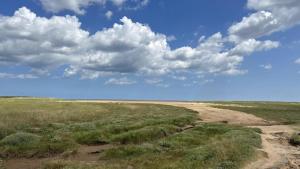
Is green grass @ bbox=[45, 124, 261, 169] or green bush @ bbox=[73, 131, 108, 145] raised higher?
green bush @ bbox=[73, 131, 108, 145]

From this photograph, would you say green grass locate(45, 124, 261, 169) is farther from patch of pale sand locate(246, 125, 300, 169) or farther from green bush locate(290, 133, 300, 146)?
green bush locate(290, 133, 300, 146)

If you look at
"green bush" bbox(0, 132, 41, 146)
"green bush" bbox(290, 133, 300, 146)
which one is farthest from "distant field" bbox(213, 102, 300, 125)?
"green bush" bbox(0, 132, 41, 146)

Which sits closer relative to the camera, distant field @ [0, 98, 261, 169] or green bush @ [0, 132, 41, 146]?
distant field @ [0, 98, 261, 169]

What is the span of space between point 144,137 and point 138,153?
8.21 m

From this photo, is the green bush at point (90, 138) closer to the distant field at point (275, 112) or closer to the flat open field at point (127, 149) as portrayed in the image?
the flat open field at point (127, 149)

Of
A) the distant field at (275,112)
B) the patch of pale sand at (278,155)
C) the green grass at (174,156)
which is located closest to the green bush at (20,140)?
the green grass at (174,156)

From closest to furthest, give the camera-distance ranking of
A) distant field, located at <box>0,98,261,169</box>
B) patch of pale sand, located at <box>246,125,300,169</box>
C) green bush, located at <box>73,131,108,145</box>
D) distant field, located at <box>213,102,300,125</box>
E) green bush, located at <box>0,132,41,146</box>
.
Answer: distant field, located at <box>0,98,261,169</box>
patch of pale sand, located at <box>246,125,300,169</box>
green bush, located at <box>0,132,41,146</box>
green bush, located at <box>73,131,108,145</box>
distant field, located at <box>213,102,300,125</box>

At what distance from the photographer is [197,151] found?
26.0 m

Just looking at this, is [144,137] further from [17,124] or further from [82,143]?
[17,124]

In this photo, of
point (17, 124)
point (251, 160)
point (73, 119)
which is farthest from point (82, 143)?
point (73, 119)

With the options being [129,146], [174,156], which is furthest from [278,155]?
[129,146]

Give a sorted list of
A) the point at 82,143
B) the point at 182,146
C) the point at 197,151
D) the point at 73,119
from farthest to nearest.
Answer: the point at 73,119, the point at 82,143, the point at 182,146, the point at 197,151

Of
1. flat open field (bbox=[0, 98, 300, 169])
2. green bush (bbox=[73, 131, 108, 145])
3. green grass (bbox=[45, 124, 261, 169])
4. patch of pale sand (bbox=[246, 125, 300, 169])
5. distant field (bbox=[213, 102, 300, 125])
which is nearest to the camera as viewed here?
green grass (bbox=[45, 124, 261, 169])

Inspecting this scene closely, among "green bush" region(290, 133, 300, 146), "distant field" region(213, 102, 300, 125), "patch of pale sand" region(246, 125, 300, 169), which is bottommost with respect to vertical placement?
"patch of pale sand" region(246, 125, 300, 169)
